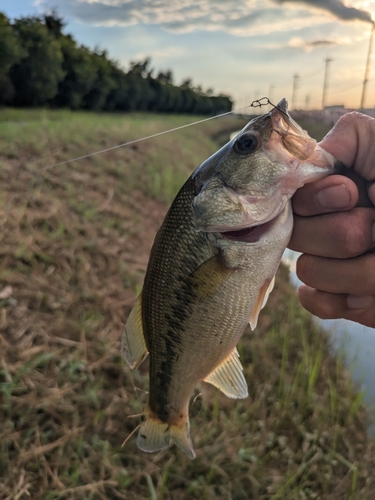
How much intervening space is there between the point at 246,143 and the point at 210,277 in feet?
1.49

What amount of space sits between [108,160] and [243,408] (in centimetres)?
490

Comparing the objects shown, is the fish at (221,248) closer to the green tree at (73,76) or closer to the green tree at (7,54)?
the green tree at (7,54)

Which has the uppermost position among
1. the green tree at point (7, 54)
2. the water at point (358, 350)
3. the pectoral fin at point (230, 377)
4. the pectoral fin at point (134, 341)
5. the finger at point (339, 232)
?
the green tree at point (7, 54)

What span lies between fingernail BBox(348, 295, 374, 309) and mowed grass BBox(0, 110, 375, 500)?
1425 mm

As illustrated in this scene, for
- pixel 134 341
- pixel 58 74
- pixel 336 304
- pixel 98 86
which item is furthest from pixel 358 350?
pixel 98 86

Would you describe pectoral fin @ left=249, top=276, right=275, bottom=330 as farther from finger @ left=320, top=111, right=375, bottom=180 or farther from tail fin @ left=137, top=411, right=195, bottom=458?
tail fin @ left=137, top=411, right=195, bottom=458

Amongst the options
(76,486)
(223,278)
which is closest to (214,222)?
(223,278)

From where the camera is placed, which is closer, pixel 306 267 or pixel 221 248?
pixel 221 248

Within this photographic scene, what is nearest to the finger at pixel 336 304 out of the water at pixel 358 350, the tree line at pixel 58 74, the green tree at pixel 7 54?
the water at pixel 358 350

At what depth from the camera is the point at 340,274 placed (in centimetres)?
165

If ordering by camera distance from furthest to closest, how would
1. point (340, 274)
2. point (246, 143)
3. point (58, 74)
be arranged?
point (58, 74) < point (340, 274) < point (246, 143)

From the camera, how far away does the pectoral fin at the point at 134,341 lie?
1652 mm

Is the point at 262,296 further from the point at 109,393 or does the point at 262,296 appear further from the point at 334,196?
the point at 109,393

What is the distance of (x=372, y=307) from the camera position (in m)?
1.90
